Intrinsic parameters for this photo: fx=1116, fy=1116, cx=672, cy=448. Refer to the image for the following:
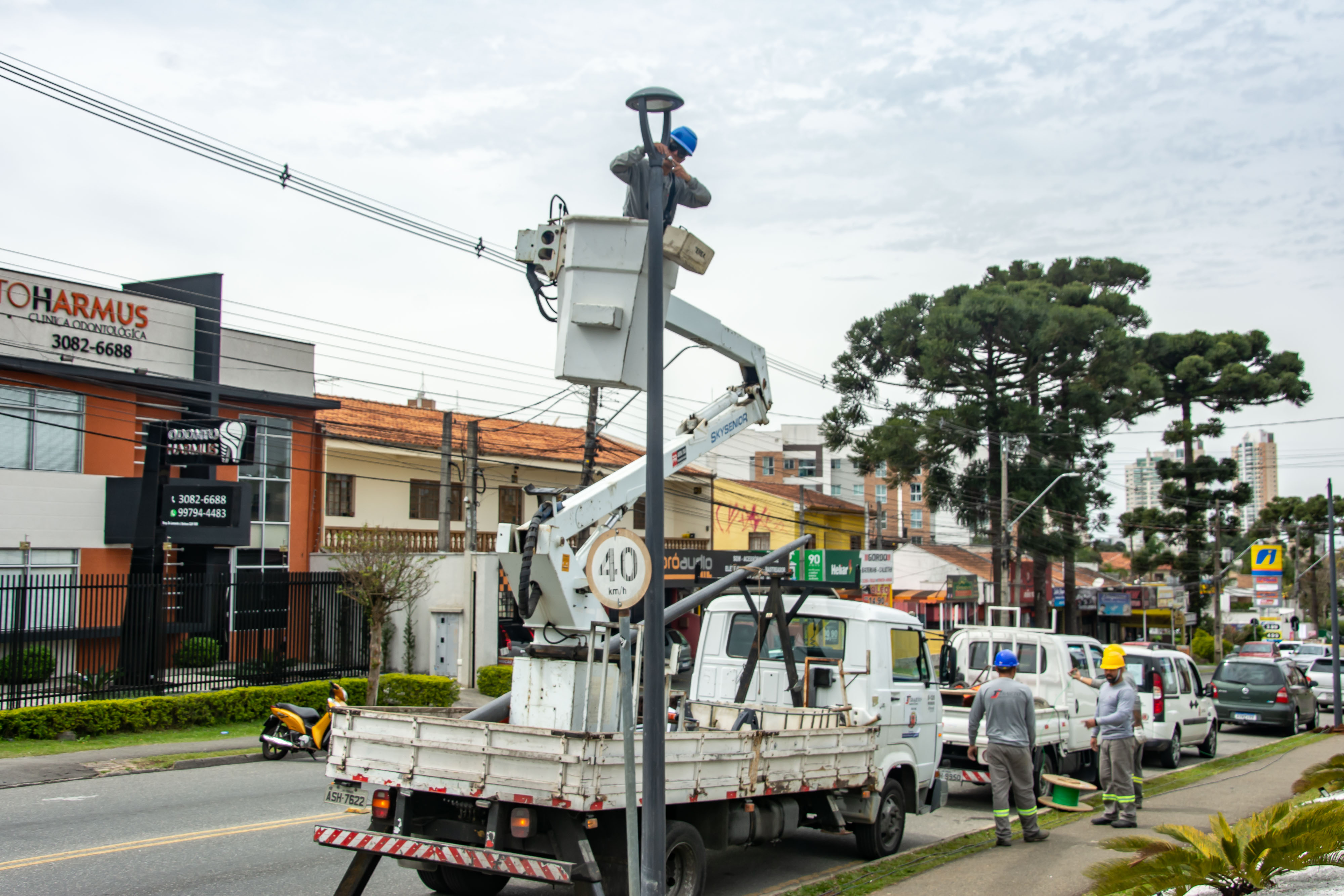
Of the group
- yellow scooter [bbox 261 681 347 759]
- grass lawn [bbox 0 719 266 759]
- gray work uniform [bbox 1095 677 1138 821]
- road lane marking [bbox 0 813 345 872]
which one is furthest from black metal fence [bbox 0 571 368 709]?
gray work uniform [bbox 1095 677 1138 821]

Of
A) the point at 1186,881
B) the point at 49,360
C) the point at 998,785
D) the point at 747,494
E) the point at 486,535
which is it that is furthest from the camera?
the point at 747,494

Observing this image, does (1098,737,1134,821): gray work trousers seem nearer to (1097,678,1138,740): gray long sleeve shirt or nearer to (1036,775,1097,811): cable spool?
(1097,678,1138,740): gray long sleeve shirt

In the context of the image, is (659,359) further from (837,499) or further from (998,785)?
(837,499)

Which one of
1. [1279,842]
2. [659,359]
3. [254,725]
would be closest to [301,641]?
[254,725]

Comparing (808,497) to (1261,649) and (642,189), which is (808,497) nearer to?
(1261,649)

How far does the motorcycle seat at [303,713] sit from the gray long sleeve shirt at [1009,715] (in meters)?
10.1

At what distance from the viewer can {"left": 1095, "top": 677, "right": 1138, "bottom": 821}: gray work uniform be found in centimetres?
1118

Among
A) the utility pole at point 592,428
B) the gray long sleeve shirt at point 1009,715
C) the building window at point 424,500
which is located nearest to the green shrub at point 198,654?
the utility pole at point 592,428

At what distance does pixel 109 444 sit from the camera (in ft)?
79.9

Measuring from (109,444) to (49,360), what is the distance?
2201 millimetres

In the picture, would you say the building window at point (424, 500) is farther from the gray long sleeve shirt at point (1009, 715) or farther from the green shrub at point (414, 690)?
the gray long sleeve shirt at point (1009, 715)

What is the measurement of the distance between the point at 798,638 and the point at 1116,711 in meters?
3.91

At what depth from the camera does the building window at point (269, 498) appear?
93.1ft

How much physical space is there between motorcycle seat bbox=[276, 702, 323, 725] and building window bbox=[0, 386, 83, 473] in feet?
33.8
